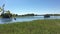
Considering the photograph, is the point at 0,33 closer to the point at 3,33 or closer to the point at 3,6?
the point at 3,33

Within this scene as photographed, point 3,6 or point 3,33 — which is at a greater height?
point 3,6

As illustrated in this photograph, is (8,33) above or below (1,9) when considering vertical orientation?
below

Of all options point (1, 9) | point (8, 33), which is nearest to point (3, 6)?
point (1, 9)

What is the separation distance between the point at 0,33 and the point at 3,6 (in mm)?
9432

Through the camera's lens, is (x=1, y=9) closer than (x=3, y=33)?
Yes

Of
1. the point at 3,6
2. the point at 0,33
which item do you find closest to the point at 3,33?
the point at 0,33

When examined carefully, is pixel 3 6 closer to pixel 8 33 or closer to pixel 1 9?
pixel 1 9

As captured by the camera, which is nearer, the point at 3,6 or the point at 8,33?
the point at 3,6

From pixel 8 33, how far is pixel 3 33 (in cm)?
79

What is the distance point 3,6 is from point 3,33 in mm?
9359

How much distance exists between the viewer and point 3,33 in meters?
19.0

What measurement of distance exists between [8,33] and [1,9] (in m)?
A: 9.31

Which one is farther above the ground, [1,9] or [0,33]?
[1,9]

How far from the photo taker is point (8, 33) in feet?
→ 61.6
